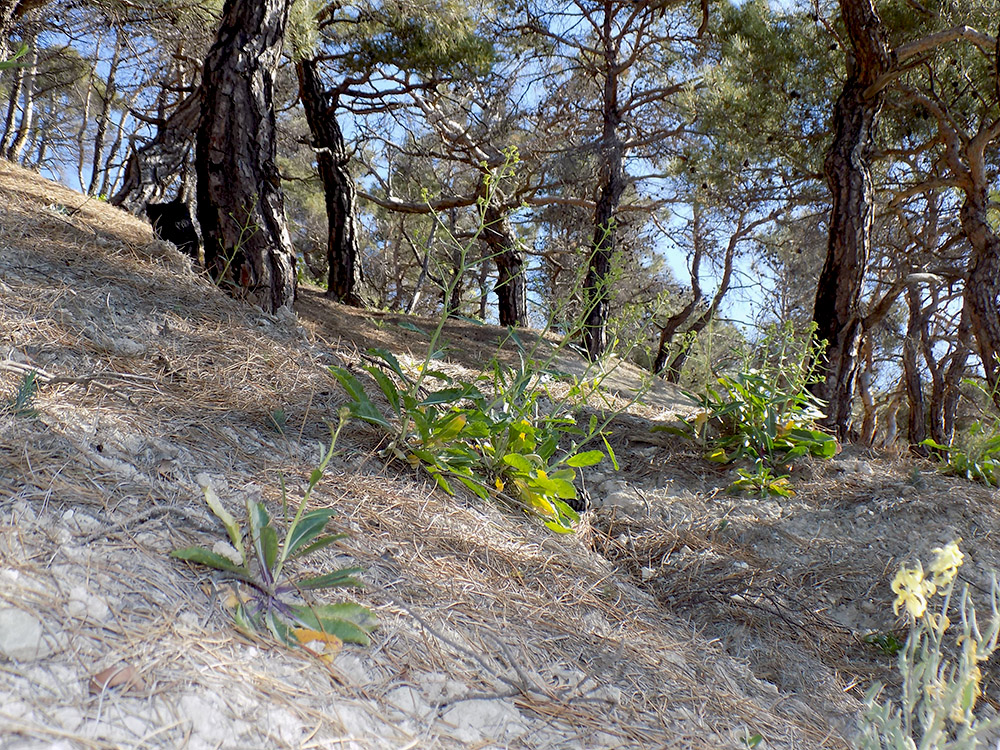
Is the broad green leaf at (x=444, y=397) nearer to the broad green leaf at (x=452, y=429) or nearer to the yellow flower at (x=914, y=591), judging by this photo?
the broad green leaf at (x=452, y=429)

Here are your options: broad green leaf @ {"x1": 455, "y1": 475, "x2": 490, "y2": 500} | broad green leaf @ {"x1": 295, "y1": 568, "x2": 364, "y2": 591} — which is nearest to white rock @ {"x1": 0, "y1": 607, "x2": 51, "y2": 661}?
broad green leaf @ {"x1": 295, "y1": 568, "x2": 364, "y2": 591}

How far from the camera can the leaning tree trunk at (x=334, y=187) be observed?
21.8ft

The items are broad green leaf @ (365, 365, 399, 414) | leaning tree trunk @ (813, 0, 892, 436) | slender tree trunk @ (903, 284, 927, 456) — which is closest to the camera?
broad green leaf @ (365, 365, 399, 414)

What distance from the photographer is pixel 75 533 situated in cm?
124

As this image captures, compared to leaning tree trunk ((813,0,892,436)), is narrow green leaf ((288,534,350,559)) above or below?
below

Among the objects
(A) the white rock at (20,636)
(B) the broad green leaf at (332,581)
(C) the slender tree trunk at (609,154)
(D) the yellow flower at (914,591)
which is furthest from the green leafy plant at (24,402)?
(C) the slender tree trunk at (609,154)

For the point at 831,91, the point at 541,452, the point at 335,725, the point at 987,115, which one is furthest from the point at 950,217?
the point at 335,725

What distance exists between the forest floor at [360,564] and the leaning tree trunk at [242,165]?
0.92 ft

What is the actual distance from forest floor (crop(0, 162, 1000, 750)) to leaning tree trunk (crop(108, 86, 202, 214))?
3184 mm

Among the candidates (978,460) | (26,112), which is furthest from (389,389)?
(26,112)

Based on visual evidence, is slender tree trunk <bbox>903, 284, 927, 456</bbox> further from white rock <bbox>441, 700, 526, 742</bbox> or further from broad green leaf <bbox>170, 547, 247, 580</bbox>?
broad green leaf <bbox>170, 547, 247, 580</bbox>

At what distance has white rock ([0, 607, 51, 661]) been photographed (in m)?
0.95

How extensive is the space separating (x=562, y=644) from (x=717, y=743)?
0.38 m

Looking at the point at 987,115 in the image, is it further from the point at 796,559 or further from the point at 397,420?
the point at 397,420
